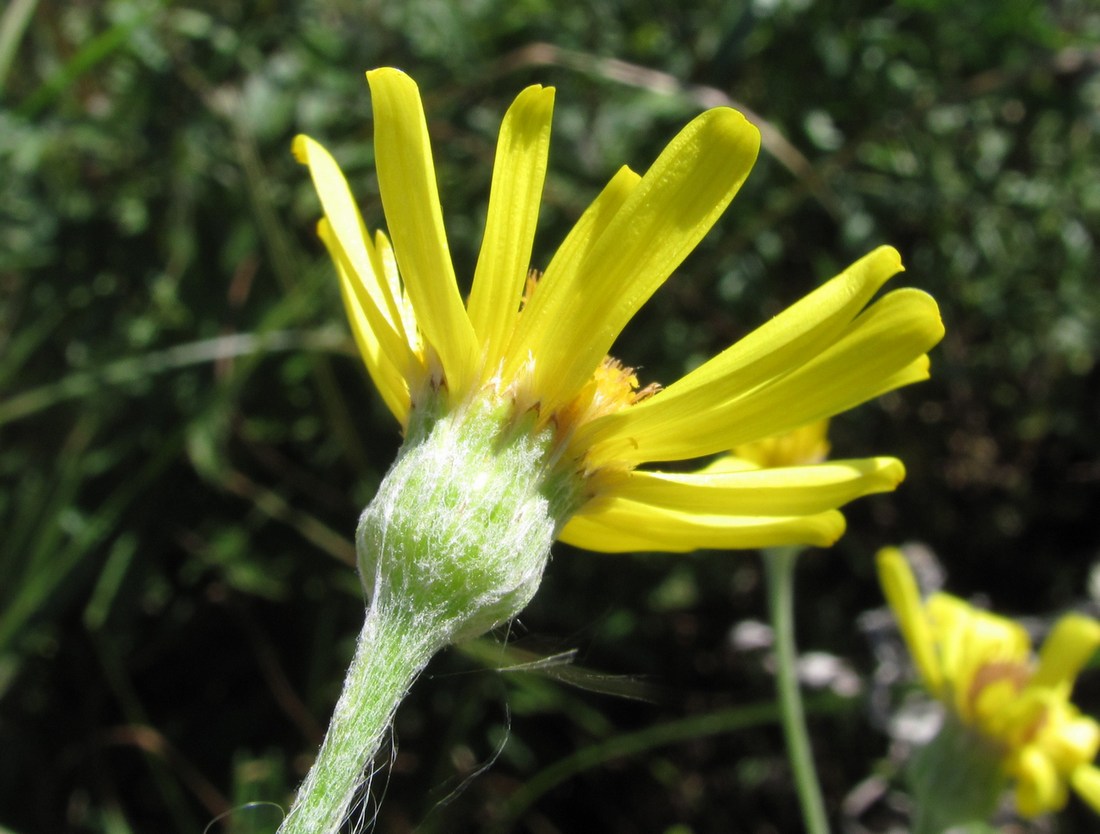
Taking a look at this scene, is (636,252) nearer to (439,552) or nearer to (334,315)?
(439,552)

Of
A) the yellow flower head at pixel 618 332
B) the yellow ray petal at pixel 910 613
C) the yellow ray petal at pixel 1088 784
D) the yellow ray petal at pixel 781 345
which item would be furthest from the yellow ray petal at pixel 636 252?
the yellow ray petal at pixel 1088 784

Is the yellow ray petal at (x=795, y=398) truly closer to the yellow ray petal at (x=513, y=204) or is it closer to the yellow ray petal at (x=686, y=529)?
the yellow ray petal at (x=686, y=529)

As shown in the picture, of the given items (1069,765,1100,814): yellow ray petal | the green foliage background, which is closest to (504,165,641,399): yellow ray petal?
the green foliage background

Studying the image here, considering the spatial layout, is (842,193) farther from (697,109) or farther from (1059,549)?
(1059,549)

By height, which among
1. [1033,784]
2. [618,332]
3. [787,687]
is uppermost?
[618,332]

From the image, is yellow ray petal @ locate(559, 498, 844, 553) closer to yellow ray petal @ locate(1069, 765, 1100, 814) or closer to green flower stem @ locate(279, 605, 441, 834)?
green flower stem @ locate(279, 605, 441, 834)

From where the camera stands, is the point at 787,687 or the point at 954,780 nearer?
the point at 787,687

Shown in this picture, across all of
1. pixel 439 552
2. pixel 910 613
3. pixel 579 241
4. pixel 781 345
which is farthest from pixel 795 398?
pixel 910 613
